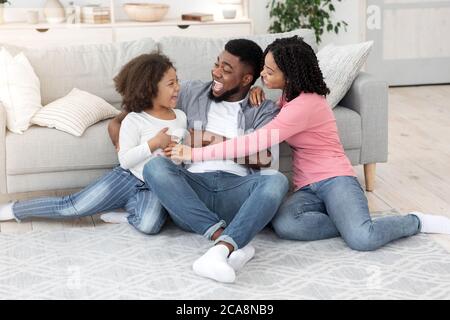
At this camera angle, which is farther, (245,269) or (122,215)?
(122,215)

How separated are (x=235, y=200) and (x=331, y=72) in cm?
101

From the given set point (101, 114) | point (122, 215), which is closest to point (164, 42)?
point (101, 114)

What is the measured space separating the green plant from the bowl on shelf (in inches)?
35.2

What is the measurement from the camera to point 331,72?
13.2 feet

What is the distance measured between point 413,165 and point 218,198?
1.58m

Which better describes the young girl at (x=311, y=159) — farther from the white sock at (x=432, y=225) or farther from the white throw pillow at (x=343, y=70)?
the white throw pillow at (x=343, y=70)

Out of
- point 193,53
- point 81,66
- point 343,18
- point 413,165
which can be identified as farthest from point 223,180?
point 343,18

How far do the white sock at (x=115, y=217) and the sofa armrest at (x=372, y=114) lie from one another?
46.5 inches

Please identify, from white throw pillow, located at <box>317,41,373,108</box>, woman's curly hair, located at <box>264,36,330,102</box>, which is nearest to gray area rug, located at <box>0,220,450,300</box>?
woman's curly hair, located at <box>264,36,330,102</box>

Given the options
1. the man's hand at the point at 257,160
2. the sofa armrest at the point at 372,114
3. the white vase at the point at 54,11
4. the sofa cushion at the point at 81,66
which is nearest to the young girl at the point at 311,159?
the man's hand at the point at 257,160

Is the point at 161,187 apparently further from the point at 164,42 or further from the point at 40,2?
the point at 40,2

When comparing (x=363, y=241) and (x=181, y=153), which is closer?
(x=363, y=241)

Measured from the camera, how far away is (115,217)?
364 cm

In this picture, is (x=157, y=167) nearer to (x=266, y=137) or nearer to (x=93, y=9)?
(x=266, y=137)
